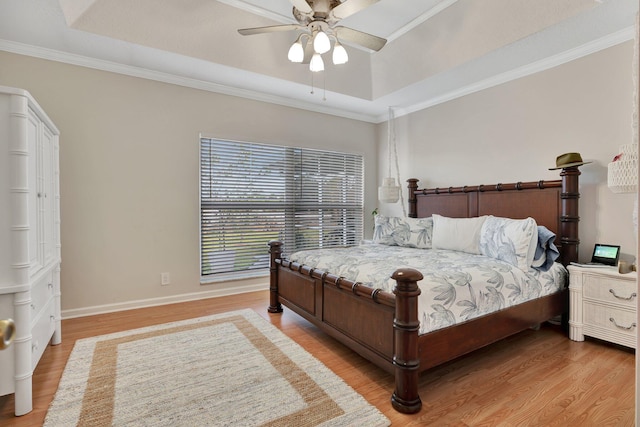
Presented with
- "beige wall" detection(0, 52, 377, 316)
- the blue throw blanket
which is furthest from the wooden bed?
"beige wall" detection(0, 52, 377, 316)

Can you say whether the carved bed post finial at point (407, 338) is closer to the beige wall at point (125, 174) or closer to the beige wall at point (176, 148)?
the beige wall at point (176, 148)

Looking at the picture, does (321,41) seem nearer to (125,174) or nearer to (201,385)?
(201,385)

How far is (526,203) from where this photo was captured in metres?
3.21

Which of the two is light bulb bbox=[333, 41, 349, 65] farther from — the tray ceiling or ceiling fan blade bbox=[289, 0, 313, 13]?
the tray ceiling

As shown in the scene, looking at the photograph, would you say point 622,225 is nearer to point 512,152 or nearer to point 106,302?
point 512,152

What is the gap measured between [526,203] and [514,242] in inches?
34.5

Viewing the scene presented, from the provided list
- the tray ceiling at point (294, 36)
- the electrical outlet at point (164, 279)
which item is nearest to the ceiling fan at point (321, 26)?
the tray ceiling at point (294, 36)

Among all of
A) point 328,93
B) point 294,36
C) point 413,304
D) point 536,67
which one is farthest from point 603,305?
point 294,36

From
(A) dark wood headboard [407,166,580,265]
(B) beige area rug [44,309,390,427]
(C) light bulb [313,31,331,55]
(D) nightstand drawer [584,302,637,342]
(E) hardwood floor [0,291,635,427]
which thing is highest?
(C) light bulb [313,31,331,55]

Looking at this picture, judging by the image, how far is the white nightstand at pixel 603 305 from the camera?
2.37 metres

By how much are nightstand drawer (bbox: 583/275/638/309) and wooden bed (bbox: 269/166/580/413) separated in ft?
0.74

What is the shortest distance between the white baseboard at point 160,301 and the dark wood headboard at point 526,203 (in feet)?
8.29

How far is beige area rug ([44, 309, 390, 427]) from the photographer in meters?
1.67

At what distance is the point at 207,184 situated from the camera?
12.5ft
